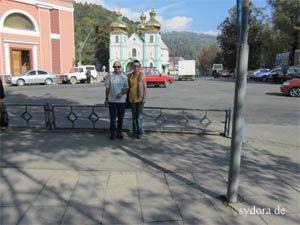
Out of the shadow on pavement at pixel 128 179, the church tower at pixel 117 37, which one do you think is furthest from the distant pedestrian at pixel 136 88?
the church tower at pixel 117 37

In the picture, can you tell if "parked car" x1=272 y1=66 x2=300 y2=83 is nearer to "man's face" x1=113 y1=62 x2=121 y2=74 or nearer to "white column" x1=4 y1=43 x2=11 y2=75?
"man's face" x1=113 y1=62 x2=121 y2=74

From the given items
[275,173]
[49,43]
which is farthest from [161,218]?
[49,43]

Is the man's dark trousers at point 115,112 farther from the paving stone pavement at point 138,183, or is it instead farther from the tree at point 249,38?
the tree at point 249,38

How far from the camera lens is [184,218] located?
3.53 metres

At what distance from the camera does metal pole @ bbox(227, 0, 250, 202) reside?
3.57 meters

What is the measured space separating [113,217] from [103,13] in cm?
10159

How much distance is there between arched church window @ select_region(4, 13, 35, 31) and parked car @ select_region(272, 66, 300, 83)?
2698 cm

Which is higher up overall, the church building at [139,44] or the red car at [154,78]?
the church building at [139,44]

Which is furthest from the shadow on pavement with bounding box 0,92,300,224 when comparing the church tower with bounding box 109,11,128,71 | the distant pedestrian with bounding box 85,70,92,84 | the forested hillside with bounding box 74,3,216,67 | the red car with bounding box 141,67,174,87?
the forested hillside with bounding box 74,3,216,67

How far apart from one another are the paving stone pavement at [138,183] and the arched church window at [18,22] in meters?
28.8

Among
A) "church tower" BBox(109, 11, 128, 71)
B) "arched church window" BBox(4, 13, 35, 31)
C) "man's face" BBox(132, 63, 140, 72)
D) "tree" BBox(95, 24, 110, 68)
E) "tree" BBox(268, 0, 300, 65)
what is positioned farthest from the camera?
"tree" BBox(95, 24, 110, 68)

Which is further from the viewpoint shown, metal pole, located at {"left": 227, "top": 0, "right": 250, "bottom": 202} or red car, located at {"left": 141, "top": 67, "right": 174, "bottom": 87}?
red car, located at {"left": 141, "top": 67, "right": 174, "bottom": 87}

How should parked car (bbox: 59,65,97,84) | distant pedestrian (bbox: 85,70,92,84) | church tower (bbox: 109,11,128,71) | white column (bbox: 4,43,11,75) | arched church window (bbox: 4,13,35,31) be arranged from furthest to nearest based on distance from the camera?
1. church tower (bbox: 109,11,128,71)
2. distant pedestrian (bbox: 85,70,92,84)
3. parked car (bbox: 59,65,97,84)
4. arched church window (bbox: 4,13,35,31)
5. white column (bbox: 4,43,11,75)

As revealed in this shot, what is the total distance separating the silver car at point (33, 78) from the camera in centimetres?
2778
